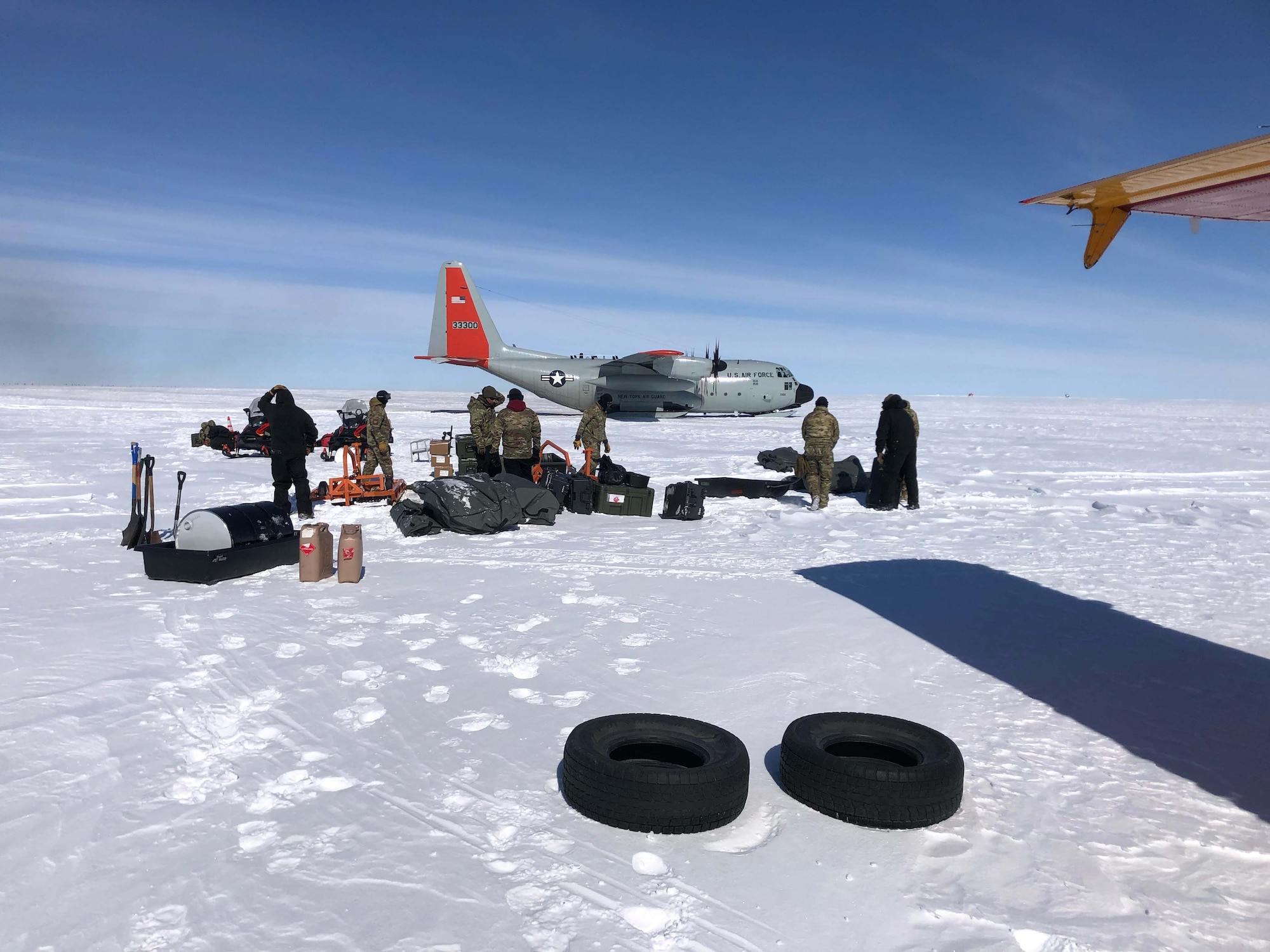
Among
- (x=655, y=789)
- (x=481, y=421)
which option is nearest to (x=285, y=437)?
(x=481, y=421)

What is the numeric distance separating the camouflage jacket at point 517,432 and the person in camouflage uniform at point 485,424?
14.2 inches

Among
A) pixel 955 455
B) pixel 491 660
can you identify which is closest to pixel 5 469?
pixel 491 660

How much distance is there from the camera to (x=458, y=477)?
1010cm

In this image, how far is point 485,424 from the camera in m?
12.4

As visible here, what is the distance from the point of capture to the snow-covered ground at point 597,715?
2775 millimetres

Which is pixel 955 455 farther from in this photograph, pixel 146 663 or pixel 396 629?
pixel 146 663

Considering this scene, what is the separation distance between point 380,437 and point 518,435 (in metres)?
2.60

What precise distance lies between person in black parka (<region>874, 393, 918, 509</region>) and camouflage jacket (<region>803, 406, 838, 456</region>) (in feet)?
2.39

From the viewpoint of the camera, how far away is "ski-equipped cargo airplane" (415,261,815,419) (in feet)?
106

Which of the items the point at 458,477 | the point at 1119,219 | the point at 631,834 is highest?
the point at 1119,219

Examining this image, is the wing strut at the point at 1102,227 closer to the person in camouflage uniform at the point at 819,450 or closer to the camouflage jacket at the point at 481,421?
the person in camouflage uniform at the point at 819,450

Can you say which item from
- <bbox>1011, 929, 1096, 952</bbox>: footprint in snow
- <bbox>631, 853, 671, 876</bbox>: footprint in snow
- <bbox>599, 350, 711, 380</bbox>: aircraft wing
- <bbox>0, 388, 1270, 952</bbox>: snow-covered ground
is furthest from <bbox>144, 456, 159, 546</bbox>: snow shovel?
<bbox>599, 350, 711, 380</bbox>: aircraft wing

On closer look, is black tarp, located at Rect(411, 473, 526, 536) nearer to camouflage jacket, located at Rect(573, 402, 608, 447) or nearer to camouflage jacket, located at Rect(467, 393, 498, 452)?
camouflage jacket, located at Rect(467, 393, 498, 452)

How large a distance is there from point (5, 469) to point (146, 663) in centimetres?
1327
